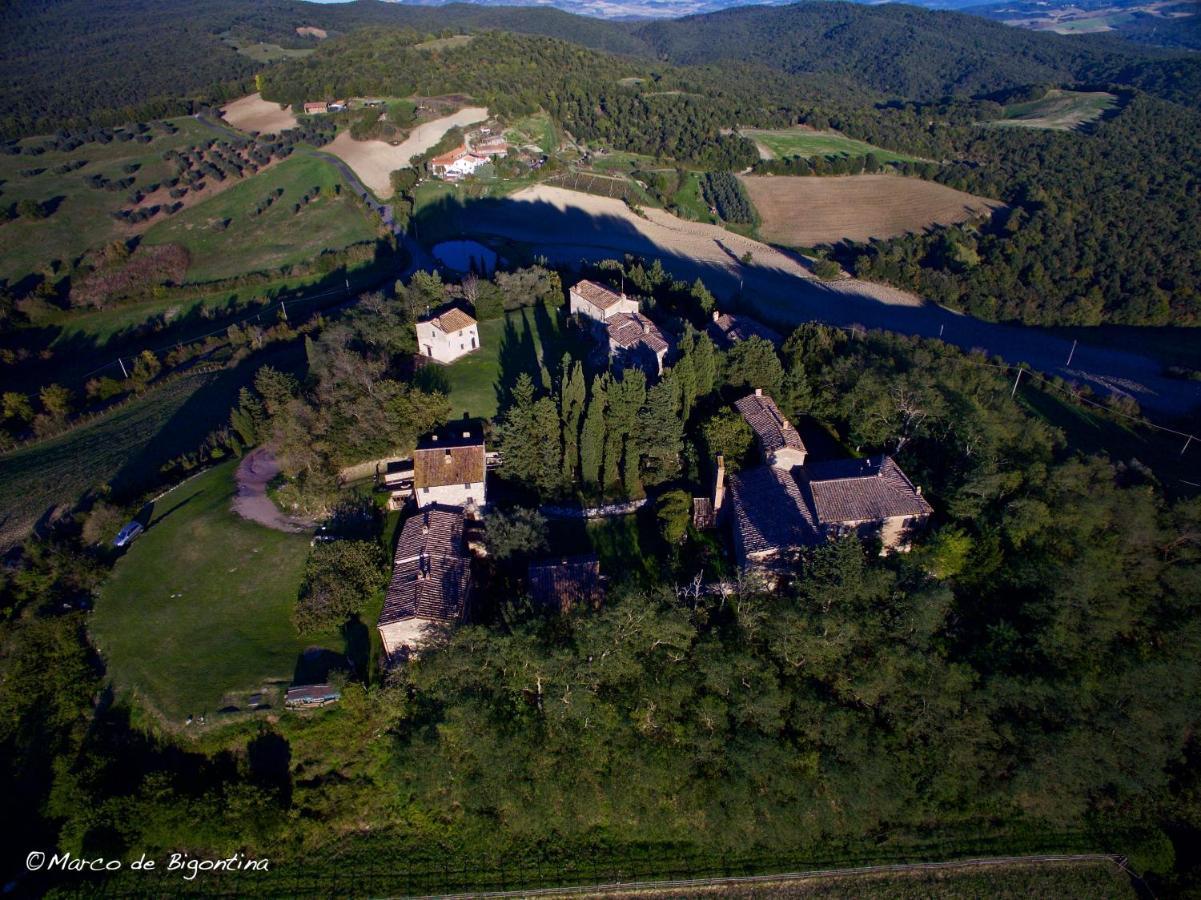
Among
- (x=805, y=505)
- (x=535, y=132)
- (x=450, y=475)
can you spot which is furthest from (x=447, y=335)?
(x=535, y=132)

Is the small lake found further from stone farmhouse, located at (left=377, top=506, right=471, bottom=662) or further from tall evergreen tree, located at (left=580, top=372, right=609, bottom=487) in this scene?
stone farmhouse, located at (left=377, top=506, right=471, bottom=662)

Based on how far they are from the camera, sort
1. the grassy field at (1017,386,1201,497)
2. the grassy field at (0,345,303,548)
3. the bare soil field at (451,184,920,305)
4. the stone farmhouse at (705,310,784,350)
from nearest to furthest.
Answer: the grassy field at (0,345,303,548) → the grassy field at (1017,386,1201,497) → the stone farmhouse at (705,310,784,350) → the bare soil field at (451,184,920,305)

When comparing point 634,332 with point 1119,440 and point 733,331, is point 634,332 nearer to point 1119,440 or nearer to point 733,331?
point 733,331

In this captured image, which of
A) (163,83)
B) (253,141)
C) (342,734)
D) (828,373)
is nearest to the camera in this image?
(342,734)

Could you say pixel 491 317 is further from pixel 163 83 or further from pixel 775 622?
pixel 163 83

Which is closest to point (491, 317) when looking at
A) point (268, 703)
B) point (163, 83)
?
point (268, 703)

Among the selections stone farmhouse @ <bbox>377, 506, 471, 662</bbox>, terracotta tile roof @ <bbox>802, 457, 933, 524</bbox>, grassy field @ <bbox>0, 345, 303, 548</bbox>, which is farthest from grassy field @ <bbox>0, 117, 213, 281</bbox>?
terracotta tile roof @ <bbox>802, 457, 933, 524</bbox>

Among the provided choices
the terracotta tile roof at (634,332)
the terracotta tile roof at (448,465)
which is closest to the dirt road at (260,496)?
the terracotta tile roof at (448,465)

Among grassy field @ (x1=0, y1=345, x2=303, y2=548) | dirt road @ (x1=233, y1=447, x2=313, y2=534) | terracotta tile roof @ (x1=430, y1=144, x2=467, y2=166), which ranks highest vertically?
terracotta tile roof @ (x1=430, y1=144, x2=467, y2=166)
